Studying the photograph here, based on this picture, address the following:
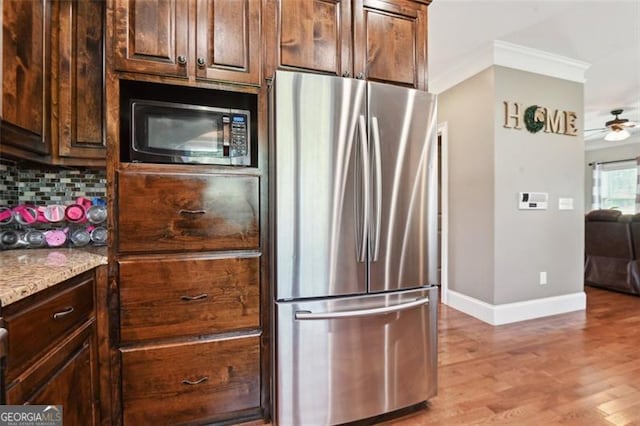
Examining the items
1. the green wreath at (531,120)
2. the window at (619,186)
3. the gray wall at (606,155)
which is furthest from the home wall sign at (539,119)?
the window at (619,186)

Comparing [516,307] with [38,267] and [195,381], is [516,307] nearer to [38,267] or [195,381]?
[195,381]

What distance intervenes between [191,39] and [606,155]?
9344 millimetres

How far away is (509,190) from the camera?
3.07 meters

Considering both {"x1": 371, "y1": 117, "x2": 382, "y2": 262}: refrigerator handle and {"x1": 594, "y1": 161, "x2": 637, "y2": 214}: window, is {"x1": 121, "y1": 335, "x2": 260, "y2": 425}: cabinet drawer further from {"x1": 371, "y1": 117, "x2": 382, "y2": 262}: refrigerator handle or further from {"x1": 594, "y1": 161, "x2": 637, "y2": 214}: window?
{"x1": 594, "y1": 161, "x2": 637, "y2": 214}: window

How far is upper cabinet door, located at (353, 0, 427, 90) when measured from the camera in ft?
5.58

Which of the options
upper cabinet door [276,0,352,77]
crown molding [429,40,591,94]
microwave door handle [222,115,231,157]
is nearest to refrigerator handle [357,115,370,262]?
upper cabinet door [276,0,352,77]

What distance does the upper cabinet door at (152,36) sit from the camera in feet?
4.58

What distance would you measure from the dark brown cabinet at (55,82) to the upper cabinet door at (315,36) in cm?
92

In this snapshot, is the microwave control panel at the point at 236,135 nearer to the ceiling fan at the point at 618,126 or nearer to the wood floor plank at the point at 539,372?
the wood floor plank at the point at 539,372

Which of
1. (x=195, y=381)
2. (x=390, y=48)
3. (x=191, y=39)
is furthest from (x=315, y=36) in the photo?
(x=195, y=381)

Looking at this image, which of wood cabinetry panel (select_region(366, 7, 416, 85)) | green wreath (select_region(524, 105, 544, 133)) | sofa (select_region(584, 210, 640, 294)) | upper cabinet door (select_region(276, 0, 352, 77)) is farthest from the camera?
sofa (select_region(584, 210, 640, 294))

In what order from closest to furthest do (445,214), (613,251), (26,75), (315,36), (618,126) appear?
(26,75), (315,36), (445,214), (613,251), (618,126)

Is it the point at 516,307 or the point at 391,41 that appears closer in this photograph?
the point at 391,41

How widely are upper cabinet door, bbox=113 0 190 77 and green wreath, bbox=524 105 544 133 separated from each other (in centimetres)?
317
